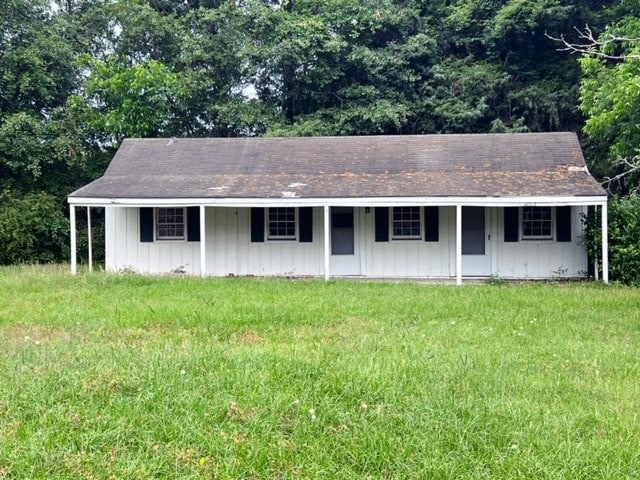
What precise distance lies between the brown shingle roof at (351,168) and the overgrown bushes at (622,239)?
0.80 m

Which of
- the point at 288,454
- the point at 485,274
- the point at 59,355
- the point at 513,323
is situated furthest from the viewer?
the point at 485,274

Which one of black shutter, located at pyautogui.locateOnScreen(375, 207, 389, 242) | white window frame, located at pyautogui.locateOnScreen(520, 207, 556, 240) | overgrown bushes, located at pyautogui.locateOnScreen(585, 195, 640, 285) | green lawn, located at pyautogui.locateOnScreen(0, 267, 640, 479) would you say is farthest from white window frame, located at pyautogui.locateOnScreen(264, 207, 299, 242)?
overgrown bushes, located at pyautogui.locateOnScreen(585, 195, 640, 285)

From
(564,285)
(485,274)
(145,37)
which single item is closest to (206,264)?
(485,274)

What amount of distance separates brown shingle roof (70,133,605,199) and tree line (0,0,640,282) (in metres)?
5.13

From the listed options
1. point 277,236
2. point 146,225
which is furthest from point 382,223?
point 146,225

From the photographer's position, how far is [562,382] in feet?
16.6

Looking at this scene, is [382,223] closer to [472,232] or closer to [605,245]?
[472,232]

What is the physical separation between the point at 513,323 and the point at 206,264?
29.4 ft

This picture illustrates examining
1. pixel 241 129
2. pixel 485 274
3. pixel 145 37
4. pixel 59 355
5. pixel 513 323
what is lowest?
pixel 485 274

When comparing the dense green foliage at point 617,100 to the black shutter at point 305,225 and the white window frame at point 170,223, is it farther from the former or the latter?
the white window frame at point 170,223

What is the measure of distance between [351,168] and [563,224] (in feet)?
18.2

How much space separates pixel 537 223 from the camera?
46.6 ft

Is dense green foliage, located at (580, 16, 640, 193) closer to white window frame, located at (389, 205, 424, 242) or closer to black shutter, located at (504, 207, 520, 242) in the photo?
black shutter, located at (504, 207, 520, 242)

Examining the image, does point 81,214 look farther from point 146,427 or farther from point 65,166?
point 146,427
